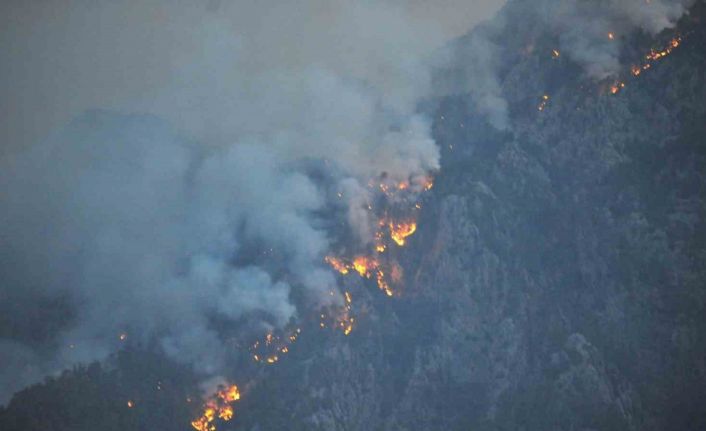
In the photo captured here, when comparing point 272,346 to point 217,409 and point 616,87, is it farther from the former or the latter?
point 616,87

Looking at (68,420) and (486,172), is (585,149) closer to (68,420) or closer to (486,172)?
(486,172)

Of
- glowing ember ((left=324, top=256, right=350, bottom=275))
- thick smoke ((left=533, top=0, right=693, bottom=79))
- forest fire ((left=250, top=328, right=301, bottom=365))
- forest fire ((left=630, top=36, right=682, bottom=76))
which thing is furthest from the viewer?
glowing ember ((left=324, top=256, right=350, bottom=275))

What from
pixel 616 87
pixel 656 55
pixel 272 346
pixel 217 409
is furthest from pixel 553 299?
pixel 217 409

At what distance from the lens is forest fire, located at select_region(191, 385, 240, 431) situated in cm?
16525

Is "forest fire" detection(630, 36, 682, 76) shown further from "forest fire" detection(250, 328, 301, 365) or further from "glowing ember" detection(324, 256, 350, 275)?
"forest fire" detection(250, 328, 301, 365)

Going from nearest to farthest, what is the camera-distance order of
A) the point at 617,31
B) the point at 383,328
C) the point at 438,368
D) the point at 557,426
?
the point at 557,426 → the point at 438,368 → the point at 383,328 → the point at 617,31

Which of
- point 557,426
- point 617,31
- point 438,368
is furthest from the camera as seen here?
point 617,31

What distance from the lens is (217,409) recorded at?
169m

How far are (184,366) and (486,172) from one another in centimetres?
11119

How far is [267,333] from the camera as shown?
181625 millimetres

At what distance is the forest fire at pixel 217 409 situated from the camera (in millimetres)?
165250

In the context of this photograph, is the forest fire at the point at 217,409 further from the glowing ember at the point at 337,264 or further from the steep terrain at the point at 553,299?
the glowing ember at the point at 337,264

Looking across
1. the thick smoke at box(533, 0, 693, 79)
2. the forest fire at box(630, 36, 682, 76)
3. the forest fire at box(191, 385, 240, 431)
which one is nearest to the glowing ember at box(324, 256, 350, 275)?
the forest fire at box(191, 385, 240, 431)

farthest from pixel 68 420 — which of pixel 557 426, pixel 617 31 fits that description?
pixel 617 31
